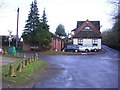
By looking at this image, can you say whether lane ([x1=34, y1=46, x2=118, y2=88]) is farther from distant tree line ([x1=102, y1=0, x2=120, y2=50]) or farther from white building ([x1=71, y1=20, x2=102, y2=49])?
white building ([x1=71, y1=20, x2=102, y2=49])

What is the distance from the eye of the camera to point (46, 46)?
5472cm

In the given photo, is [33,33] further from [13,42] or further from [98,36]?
[98,36]

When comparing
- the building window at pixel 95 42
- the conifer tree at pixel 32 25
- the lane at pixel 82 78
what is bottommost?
the lane at pixel 82 78

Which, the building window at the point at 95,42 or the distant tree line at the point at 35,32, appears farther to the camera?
the building window at the point at 95,42

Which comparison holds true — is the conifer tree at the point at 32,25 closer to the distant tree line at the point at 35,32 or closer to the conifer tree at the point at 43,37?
the distant tree line at the point at 35,32

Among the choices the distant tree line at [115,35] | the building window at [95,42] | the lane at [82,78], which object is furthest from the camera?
the building window at [95,42]

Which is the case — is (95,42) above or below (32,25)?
below

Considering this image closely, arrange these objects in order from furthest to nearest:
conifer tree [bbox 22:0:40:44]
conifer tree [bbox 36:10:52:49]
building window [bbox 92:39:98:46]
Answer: building window [bbox 92:39:98:46]
conifer tree [bbox 22:0:40:44]
conifer tree [bbox 36:10:52:49]

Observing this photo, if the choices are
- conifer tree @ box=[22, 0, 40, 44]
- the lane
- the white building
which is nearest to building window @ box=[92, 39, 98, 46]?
the white building

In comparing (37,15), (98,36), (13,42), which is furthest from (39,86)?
(98,36)

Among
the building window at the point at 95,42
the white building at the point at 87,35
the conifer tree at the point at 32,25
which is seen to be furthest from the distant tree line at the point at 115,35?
the conifer tree at the point at 32,25

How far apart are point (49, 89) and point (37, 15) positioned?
154 feet

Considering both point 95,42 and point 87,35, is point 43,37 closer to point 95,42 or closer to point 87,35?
point 95,42

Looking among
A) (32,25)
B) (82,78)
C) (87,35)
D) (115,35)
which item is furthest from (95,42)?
(82,78)
